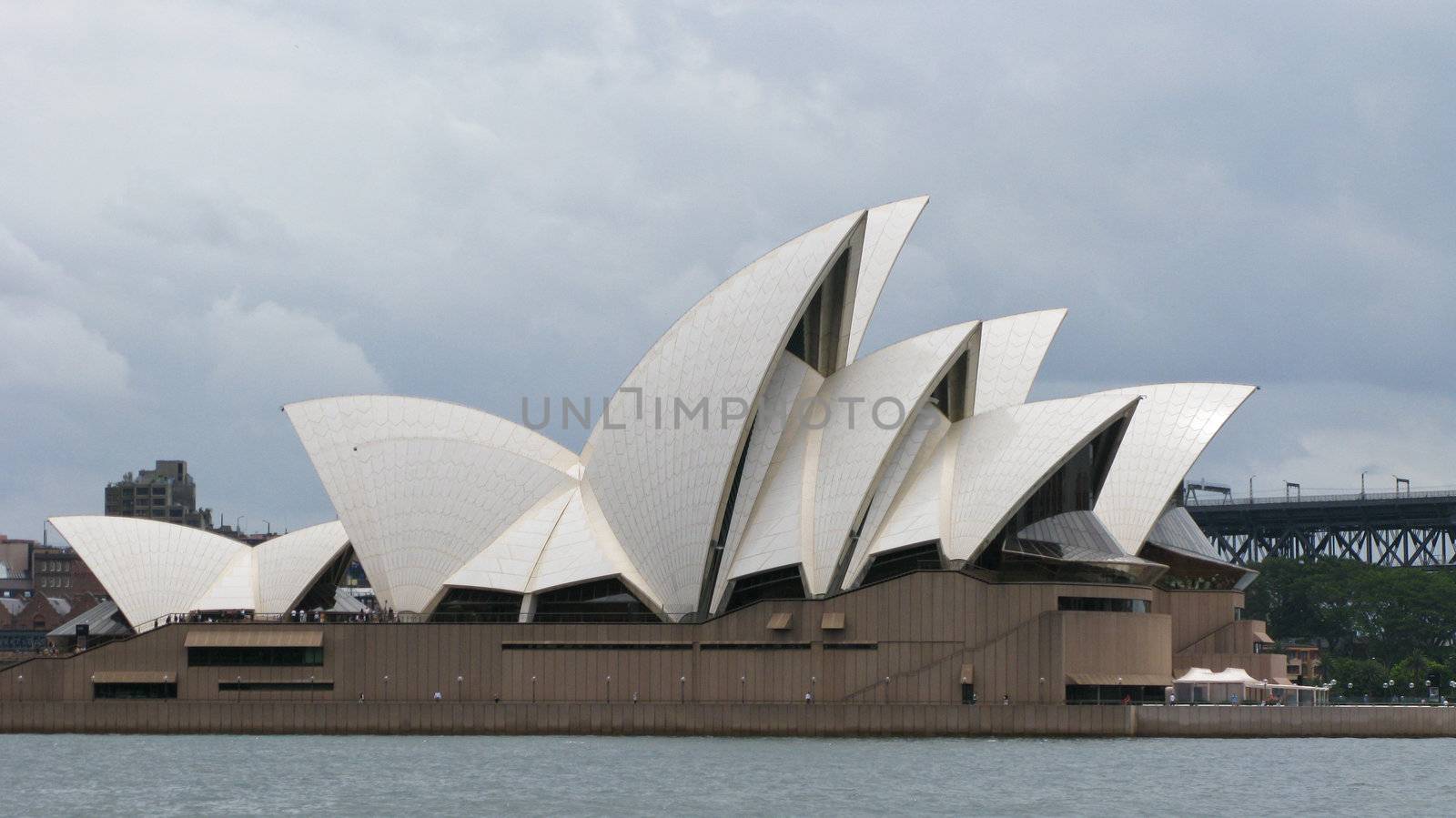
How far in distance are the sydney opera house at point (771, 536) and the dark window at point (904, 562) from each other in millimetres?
94

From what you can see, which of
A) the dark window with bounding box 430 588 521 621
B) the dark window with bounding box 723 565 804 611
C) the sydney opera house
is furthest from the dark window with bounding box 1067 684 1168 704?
the dark window with bounding box 430 588 521 621

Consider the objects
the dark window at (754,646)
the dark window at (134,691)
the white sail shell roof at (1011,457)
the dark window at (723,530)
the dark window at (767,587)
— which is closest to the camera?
the white sail shell roof at (1011,457)

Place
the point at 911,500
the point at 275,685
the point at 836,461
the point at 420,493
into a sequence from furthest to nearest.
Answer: the point at 420,493 < the point at 275,685 < the point at 836,461 < the point at 911,500

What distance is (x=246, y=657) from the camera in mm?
69812

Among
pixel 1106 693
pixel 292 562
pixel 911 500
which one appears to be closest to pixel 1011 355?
pixel 911 500

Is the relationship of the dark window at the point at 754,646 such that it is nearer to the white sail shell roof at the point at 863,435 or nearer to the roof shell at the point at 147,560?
the white sail shell roof at the point at 863,435

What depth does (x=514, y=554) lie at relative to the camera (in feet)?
230

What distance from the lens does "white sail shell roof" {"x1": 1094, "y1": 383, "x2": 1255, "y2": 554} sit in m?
71.6

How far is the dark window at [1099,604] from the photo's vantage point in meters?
64.6

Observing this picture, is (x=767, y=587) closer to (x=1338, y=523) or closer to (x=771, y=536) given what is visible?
(x=771, y=536)

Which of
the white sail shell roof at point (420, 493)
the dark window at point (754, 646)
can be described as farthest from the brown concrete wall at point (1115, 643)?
the white sail shell roof at point (420, 493)

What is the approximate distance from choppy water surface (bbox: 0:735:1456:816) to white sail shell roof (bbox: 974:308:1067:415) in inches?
623

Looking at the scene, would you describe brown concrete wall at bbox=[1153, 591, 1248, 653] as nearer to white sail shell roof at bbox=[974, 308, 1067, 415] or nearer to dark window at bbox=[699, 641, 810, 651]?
white sail shell roof at bbox=[974, 308, 1067, 415]

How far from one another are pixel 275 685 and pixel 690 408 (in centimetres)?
1797
